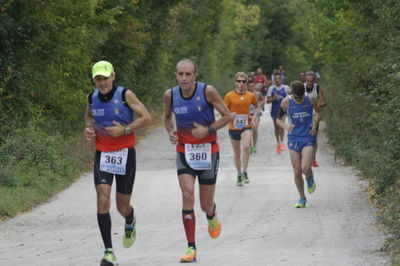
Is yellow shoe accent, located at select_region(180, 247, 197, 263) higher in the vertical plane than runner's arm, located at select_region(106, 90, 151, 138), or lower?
lower

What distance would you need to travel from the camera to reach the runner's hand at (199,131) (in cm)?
986

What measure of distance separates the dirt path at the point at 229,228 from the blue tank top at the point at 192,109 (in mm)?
1397

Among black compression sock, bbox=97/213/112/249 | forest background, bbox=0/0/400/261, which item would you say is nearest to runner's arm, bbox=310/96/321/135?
forest background, bbox=0/0/400/261

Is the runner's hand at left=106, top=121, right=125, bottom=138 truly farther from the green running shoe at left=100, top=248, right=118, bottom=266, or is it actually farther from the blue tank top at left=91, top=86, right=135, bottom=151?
the green running shoe at left=100, top=248, right=118, bottom=266

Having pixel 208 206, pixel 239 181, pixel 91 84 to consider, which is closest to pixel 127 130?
pixel 208 206

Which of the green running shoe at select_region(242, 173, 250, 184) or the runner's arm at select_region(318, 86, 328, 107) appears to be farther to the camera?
the runner's arm at select_region(318, 86, 328, 107)

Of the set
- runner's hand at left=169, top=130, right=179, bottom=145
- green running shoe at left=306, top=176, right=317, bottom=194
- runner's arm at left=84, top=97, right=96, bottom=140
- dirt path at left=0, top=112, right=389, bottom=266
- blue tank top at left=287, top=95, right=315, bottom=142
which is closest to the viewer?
runner's arm at left=84, top=97, right=96, bottom=140

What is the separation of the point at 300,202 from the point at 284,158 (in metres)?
9.32

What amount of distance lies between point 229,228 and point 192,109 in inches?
113

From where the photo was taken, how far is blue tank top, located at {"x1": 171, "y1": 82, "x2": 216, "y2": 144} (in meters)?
9.88

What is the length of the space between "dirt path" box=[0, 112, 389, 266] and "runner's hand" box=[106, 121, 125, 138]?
1.30 m

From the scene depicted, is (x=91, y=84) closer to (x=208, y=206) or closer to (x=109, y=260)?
(x=208, y=206)

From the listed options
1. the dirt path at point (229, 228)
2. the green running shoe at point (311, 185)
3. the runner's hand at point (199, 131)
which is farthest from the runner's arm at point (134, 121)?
the green running shoe at point (311, 185)

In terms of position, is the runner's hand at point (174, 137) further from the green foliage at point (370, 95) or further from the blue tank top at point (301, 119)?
the blue tank top at point (301, 119)
